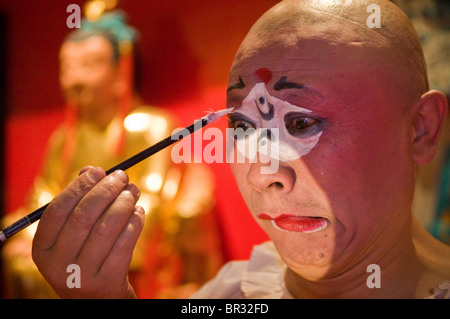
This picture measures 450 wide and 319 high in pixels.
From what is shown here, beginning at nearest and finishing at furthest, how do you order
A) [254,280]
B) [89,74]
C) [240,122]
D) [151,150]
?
[151,150] < [240,122] < [254,280] < [89,74]

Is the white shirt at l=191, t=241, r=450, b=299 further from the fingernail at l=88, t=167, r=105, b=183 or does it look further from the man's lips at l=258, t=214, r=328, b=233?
the fingernail at l=88, t=167, r=105, b=183

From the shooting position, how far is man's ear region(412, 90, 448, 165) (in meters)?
0.87

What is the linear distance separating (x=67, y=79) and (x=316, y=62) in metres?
1.75

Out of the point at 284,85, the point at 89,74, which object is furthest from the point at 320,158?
the point at 89,74

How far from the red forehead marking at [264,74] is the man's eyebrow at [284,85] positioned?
0.02 metres

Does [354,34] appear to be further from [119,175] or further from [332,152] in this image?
[119,175]

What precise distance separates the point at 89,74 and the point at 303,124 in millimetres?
1754

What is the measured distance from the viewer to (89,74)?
2.35 m

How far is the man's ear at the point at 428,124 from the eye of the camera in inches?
34.4

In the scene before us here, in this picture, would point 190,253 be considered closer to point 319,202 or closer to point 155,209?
point 155,209

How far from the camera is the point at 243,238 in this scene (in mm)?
1628

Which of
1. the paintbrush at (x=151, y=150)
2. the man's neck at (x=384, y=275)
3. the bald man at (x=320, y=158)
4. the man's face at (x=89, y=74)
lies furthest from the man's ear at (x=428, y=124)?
the man's face at (x=89, y=74)

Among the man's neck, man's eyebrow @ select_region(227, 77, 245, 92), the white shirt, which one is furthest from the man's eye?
the white shirt

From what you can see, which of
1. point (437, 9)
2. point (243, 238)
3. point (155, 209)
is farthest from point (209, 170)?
point (437, 9)
